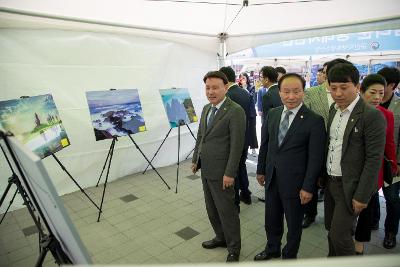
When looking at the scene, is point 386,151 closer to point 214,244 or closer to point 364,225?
point 364,225

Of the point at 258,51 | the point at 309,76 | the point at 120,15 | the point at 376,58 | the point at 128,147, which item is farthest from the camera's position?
the point at 309,76

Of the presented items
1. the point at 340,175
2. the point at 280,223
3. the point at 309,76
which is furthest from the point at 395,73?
the point at 309,76

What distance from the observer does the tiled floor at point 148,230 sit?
2.55m

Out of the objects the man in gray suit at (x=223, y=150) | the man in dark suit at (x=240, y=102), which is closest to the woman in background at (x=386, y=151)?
the man in gray suit at (x=223, y=150)

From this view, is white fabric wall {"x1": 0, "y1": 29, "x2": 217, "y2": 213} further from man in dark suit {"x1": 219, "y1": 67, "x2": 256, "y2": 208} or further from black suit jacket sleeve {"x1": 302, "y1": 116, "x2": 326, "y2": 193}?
black suit jacket sleeve {"x1": 302, "y1": 116, "x2": 326, "y2": 193}

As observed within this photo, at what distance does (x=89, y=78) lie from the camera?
159 inches

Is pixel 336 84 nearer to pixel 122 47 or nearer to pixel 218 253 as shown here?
pixel 218 253

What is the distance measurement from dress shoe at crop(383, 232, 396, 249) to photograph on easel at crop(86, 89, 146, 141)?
9.59ft

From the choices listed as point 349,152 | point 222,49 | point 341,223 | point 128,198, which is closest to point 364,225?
point 341,223

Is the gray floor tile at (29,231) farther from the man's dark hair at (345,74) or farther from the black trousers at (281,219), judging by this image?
the man's dark hair at (345,74)

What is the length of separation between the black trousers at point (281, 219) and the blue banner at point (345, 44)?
322 cm

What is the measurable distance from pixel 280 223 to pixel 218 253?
0.65m

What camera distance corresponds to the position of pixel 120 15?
3.67 m

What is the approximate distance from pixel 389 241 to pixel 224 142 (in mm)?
1812
